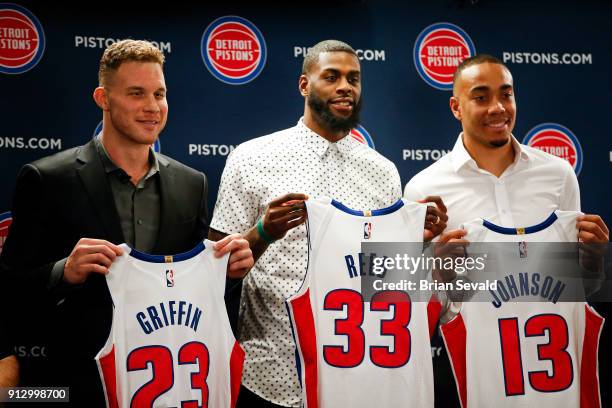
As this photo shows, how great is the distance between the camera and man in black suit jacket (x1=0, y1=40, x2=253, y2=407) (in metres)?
2.47

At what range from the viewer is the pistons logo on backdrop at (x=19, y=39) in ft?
11.1

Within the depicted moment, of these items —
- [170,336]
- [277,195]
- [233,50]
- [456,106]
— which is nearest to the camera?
[170,336]

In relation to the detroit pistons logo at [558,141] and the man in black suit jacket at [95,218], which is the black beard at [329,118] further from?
the detroit pistons logo at [558,141]

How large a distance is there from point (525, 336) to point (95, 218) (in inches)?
65.6

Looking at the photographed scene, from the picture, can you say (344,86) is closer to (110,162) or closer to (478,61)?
(478,61)

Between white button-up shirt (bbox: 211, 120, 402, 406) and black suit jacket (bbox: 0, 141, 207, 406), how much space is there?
1.41 ft

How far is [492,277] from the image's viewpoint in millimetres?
2494

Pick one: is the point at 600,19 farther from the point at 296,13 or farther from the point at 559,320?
the point at 559,320

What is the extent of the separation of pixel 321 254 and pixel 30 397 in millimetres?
1219

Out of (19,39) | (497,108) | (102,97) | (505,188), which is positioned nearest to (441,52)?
(497,108)

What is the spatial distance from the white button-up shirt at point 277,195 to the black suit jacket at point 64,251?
0.43 metres

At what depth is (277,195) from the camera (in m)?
2.83

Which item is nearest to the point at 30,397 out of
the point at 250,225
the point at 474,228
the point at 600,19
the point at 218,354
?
the point at 218,354

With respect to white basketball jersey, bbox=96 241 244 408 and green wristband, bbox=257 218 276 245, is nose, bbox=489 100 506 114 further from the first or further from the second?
white basketball jersey, bbox=96 241 244 408
